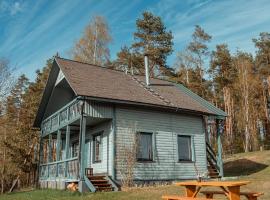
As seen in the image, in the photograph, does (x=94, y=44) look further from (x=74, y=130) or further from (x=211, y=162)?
(x=211, y=162)

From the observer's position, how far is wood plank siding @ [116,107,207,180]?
50.8 feet

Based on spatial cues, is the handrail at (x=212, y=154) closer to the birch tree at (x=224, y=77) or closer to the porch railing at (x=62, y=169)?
the porch railing at (x=62, y=169)

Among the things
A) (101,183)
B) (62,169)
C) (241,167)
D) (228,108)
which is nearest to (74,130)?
(62,169)

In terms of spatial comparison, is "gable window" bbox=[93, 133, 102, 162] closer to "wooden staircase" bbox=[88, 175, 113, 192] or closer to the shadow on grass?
"wooden staircase" bbox=[88, 175, 113, 192]

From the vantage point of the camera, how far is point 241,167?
75.7 feet

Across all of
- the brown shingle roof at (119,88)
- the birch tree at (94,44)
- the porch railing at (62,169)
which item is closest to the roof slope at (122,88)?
the brown shingle roof at (119,88)

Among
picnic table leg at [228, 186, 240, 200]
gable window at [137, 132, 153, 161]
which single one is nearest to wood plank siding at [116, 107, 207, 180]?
gable window at [137, 132, 153, 161]

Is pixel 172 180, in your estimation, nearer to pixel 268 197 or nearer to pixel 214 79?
pixel 268 197

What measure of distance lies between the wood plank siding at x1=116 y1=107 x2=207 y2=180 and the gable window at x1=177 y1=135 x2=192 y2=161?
29 cm

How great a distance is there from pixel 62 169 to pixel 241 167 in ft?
44.5

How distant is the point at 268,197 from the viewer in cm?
976

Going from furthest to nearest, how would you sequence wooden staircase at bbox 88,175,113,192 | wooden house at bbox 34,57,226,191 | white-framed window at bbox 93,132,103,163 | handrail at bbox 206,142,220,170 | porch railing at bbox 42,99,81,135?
handrail at bbox 206,142,220,170 → white-framed window at bbox 93,132,103,163 → porch railing at bbox 42,99,81,135 → wooden house at bbox 34,57,226,191 → wooden staircase at bbox 88,175,113,192

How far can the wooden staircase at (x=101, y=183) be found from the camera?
44.6 feet

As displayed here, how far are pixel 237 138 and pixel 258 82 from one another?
25.2ft
